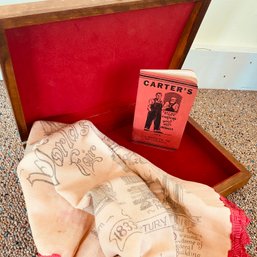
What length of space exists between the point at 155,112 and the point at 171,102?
0.04 metres

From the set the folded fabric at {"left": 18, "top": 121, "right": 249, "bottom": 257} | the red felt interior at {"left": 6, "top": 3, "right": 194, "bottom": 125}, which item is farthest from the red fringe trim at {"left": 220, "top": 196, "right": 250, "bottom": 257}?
the red felt interior at {"left": 6, "top": 3, "right": 194, "bottom": 125}

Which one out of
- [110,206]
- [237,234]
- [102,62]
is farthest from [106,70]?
[237,234]

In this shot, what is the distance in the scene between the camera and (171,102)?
571 millimetres

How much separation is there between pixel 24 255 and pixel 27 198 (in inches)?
5.0

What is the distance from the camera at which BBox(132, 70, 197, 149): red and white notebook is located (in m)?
0.53

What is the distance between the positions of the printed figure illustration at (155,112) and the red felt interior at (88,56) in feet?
0.25

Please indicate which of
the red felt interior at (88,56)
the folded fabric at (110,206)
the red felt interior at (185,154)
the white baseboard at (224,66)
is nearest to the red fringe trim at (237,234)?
the folded fabric at (110,206)

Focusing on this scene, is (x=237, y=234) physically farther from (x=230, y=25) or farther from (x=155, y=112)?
(x=230, y=25)

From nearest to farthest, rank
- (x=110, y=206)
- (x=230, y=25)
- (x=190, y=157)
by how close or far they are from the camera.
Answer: (x=110, y=206)
(x=190, y=157)
(x=230, y=25)

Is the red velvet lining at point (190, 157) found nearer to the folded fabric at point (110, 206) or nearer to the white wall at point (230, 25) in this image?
the folded fabric at point (110, 206)

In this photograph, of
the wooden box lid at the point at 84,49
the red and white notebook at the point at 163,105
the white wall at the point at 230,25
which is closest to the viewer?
the wooden box lid at the point at 84,49

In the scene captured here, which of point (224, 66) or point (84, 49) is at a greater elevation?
point (84, 49)

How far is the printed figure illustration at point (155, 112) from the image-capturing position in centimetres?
57

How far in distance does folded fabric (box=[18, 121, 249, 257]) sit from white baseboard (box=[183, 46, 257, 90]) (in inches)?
20.2
